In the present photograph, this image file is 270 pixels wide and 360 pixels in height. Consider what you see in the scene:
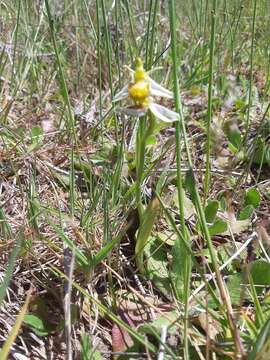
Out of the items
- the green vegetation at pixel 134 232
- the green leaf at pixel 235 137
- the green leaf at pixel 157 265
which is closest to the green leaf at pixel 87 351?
the green vegetation at pixel 134 232

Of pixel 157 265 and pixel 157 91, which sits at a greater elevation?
pixel 157 91

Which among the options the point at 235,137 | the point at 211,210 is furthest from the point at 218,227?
the point at 235,137

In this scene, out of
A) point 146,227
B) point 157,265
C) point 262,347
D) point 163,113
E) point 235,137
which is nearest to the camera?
point 262,347

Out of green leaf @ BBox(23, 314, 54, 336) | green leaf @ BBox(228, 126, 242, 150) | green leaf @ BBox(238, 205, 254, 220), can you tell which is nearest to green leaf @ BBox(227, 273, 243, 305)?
green leaf @ BBox(238, 205, 254, 220)

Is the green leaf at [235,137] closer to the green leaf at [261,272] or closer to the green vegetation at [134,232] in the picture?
the green vegetation at [134,232]

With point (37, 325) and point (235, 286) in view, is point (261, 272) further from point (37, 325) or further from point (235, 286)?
point (37, 325)

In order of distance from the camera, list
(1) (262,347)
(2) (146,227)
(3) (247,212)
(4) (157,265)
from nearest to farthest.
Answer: (1) (262,347) → (2) (146,227) → (4) (157,265) → (3) (247,212)
